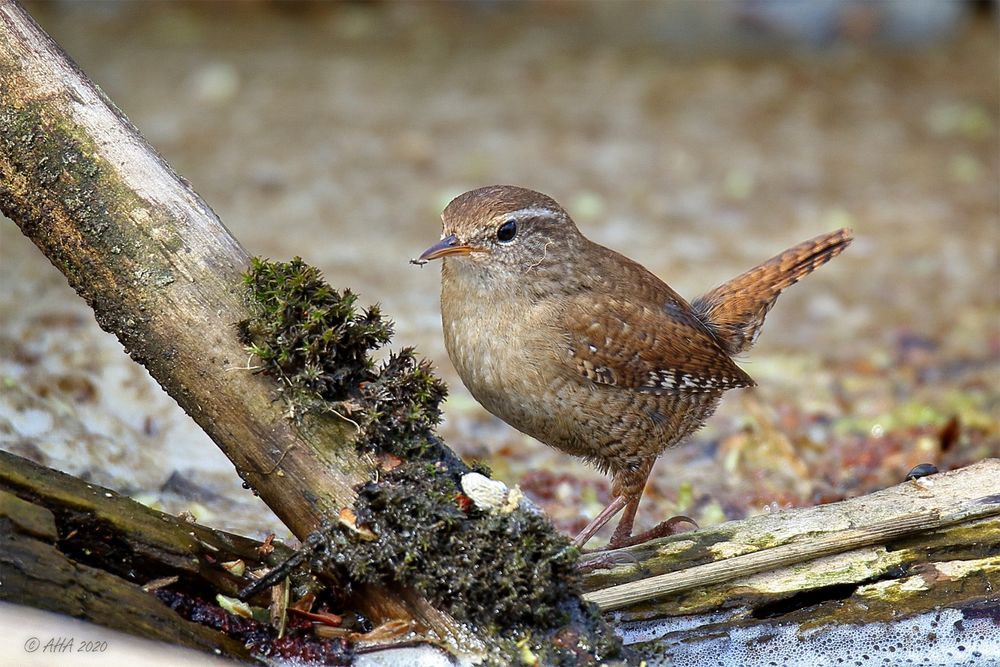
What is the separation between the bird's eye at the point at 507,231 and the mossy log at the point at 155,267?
1065mm

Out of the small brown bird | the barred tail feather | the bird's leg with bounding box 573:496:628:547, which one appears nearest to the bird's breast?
the small brown bird

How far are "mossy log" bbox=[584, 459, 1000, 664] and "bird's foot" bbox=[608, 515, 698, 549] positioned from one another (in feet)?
1.08

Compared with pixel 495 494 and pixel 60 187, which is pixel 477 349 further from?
pixel 60 187

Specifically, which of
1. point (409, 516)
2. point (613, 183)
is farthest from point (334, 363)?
point (613, 183)

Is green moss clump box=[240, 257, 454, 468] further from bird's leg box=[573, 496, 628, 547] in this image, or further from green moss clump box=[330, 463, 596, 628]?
bird's leg box=[573, 496, 628, 547]

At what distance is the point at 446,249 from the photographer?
13.0ft

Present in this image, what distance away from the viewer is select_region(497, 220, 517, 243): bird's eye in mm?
4108

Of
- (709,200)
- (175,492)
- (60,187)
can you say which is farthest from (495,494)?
(709,200)

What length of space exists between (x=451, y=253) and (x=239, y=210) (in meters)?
4.69

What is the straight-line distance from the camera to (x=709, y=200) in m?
8.98

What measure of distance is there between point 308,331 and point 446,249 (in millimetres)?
842

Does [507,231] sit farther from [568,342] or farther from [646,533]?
[646,533]

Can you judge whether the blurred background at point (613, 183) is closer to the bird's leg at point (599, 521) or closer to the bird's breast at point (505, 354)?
the bird's leg at point (599, 521)

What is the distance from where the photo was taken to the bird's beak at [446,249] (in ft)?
12.7
